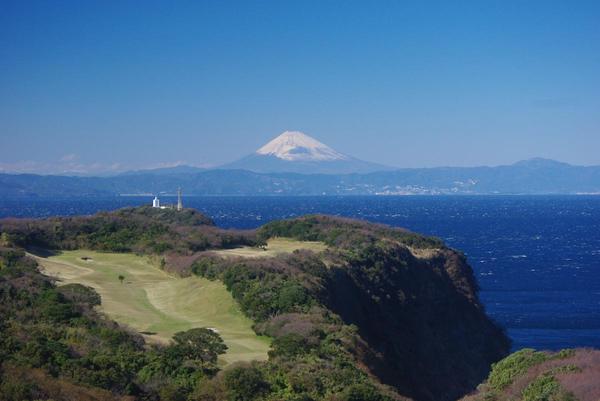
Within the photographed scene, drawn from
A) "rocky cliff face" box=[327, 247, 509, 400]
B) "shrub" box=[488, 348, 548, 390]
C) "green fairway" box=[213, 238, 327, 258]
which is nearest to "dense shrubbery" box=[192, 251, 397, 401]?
"rocky cliff face" box=[327, 247, 509, 400]

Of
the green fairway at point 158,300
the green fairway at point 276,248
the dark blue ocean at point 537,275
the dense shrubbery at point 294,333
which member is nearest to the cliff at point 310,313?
the dense shrubbery at point 294,333

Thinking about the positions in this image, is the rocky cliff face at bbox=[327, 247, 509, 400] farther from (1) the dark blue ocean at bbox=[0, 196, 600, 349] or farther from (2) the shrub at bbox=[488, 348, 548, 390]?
(2) the shrub at bbox=[488, 348, 548, 390]

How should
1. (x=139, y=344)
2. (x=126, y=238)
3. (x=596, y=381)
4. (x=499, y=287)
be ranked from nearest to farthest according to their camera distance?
(x=596, y=381), (x=139, y=344), (x=126, y=238), (x=499, y=287)

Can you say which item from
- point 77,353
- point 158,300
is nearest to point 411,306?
point 158,300

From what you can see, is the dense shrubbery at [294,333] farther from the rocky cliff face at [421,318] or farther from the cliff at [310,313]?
the rocky cliff face at [421,318]

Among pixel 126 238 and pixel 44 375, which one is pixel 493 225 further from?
pixel 44 375

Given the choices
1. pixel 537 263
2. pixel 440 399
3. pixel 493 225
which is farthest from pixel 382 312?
pixel 493 225
